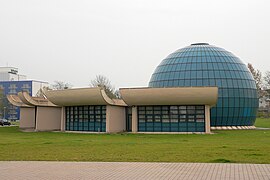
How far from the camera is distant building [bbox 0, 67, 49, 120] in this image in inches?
4326

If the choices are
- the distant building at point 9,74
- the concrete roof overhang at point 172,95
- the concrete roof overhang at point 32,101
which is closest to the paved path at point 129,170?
the concrete roof overhang at point 172,95

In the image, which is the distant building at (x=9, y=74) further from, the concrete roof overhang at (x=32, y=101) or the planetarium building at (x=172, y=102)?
the concrete roof overhang at (x=32, y=101)

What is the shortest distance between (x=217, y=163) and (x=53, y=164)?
21.4 ft

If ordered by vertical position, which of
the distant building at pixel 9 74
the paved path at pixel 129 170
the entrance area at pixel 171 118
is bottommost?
the paved path at pixel 129 170

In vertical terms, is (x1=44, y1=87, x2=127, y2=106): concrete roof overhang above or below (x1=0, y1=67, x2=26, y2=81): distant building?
below

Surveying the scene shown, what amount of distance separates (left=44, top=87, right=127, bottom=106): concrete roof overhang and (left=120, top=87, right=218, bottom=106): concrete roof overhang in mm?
2233

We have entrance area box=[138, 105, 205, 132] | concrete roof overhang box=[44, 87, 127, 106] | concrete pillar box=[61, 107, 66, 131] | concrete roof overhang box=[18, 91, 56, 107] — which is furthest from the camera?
concrete roof overhang box=[18, 91, 56, 107]

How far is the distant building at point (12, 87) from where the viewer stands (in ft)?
360

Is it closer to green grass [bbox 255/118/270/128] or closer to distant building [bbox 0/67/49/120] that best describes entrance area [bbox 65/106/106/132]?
green grass [bbox 255/118/270/128]

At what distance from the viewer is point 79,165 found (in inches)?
555

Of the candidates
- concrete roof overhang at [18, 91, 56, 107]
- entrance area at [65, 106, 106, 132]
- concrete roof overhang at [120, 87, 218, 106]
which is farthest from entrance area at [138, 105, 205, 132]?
concrete roof overhang at [18, 91, 56, 107]

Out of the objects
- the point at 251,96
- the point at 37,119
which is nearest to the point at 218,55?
the point at 251,96

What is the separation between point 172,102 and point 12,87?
97421mm

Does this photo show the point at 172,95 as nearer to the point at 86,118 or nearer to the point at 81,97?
the point at 81,97
